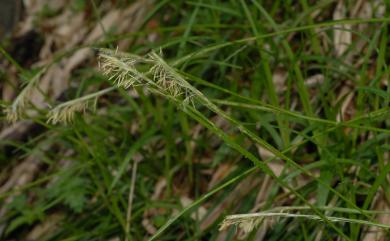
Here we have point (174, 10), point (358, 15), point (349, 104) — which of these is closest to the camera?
point (349, 104)

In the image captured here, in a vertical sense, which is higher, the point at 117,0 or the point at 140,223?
the point at 117,0

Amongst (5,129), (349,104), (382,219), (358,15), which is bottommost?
(382,219)

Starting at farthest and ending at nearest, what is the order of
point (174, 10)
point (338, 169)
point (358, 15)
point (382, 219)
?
point (174, 10) < point (358, 15) < point (382, 219) < point (338, 169)

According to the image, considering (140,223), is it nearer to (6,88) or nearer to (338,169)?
(338,169)

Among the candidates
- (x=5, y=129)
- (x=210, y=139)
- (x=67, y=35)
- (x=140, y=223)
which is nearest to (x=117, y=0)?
(x=67, y=35)

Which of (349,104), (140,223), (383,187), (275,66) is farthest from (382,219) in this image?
(140,223)

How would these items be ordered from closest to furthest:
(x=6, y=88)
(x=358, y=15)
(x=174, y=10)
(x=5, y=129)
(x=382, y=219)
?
(x=382, y=219)
(x=358, y=15)
(x=174, y=10)
(x=5, y=129)
(x=6, y=88)

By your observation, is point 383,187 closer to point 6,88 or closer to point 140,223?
point 140,223

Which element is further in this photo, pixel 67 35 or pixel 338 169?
pixel 67 35

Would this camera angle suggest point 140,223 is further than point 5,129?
No
